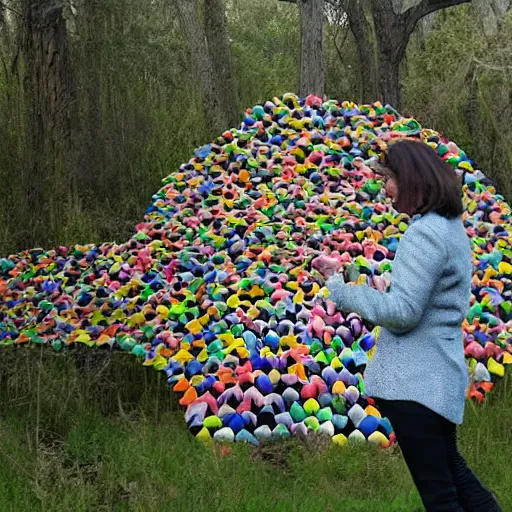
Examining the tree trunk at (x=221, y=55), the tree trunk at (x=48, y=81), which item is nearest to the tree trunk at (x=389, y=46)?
the tree trunk at (x=221, y=55)

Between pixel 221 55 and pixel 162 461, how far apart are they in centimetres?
840

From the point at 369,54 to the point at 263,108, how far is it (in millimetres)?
5381

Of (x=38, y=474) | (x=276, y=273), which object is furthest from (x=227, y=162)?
(x=38, y=474)

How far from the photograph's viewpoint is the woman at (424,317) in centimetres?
217

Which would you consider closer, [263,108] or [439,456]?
[439,456]

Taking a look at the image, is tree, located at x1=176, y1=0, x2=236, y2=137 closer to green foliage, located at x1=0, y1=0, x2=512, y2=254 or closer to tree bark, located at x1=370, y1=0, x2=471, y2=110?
green foliage, located at x1=0, y1=0, x2=512, y2=254

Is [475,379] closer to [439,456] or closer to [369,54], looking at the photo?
[439,456]

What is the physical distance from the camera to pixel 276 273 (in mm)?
4770

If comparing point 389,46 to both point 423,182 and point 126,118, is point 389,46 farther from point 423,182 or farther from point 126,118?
point 423,182

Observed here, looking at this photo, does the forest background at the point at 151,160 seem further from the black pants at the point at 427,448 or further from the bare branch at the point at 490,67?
the black pants at the point at 427,448

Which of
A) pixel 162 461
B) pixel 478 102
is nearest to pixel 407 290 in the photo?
pixel 162 461

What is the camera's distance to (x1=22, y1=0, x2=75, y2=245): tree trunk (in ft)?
23.6

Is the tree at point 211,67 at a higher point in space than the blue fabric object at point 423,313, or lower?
higher

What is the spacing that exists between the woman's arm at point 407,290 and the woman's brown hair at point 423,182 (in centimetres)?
8
